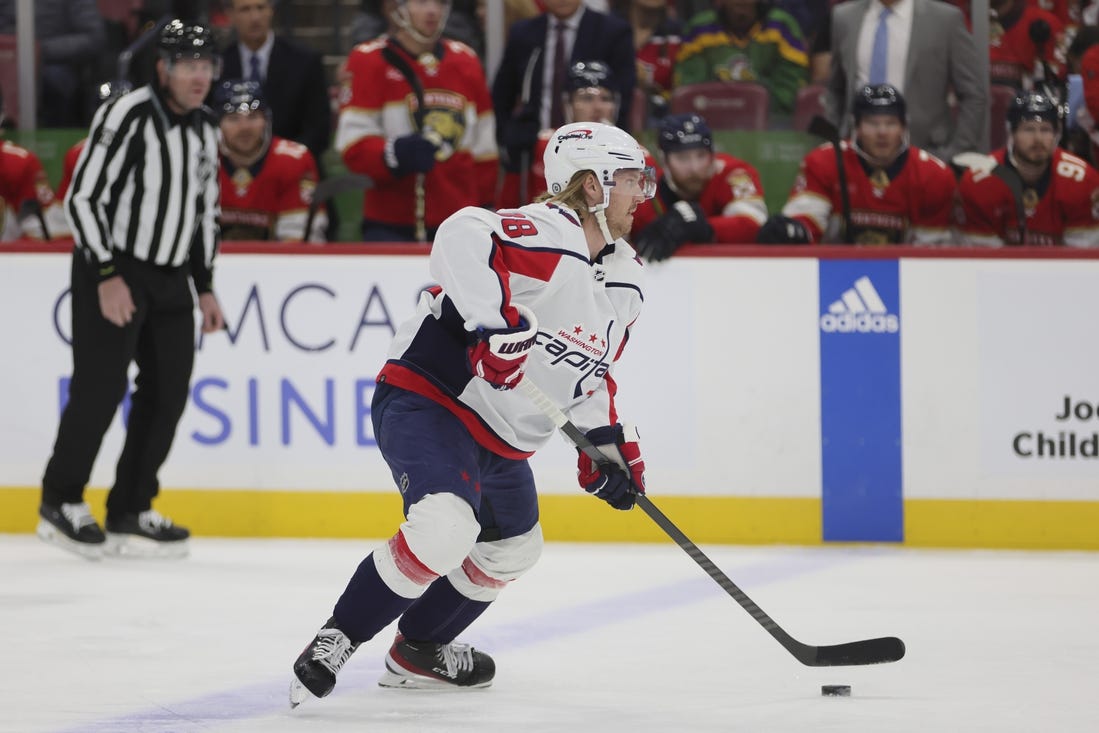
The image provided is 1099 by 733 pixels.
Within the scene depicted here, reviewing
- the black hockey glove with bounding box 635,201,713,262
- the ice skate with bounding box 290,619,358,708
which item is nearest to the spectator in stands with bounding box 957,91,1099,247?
the black hockey glove with bounding box 635,201,713,262

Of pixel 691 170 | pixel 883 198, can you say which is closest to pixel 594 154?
pixel 691 170

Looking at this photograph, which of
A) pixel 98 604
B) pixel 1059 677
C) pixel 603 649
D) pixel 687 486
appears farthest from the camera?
pixel 687 486

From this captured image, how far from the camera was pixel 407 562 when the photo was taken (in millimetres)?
3123

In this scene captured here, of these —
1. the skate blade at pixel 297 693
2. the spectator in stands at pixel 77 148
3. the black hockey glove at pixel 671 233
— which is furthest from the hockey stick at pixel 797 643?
the spectator in stands at pixel 77 148

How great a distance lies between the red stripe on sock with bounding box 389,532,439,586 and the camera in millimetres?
3121

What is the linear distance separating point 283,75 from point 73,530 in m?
1.92

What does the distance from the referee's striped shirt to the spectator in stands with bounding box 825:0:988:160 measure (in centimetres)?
215

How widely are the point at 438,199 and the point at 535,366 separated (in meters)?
2.54

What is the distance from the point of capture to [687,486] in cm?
518

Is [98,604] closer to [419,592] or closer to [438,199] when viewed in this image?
[419,592]

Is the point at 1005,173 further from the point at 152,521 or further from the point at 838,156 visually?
the point at 152,521

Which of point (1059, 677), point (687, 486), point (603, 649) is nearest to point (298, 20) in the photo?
point (687, 486)

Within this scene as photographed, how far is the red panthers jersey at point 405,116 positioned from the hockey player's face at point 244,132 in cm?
29

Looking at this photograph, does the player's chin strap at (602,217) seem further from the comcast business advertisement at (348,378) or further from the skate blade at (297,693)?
the comcast business advertisement at (348,378)
